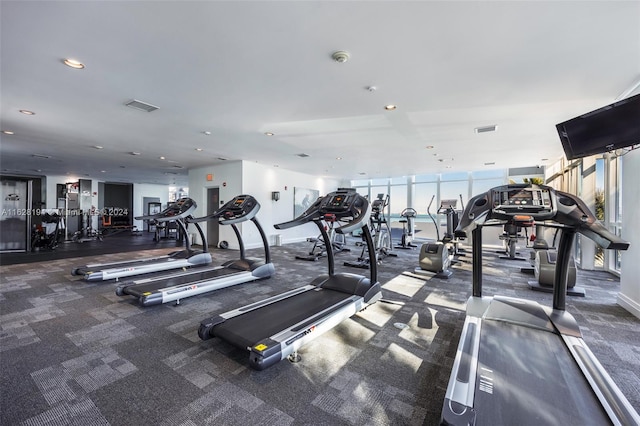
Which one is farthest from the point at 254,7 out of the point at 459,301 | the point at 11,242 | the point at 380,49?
the point at 11,242

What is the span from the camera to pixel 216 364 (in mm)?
2270

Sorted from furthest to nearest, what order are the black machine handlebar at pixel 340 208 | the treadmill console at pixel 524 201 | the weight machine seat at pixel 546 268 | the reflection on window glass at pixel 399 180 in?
the reflection on window glass at pixel 399 180
the weight machine seat at pixel 546 268
the black machine handlebar at pixel 340 208
the treadmill console at pixel 524 201

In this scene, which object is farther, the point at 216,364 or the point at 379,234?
the point at 379,234

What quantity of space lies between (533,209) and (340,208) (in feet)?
6.24

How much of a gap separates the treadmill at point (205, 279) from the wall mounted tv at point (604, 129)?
4521 millimetres

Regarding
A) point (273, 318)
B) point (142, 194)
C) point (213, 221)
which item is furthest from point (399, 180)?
point (142, 194)

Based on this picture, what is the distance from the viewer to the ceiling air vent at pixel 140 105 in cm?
383

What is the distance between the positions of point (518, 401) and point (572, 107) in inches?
162

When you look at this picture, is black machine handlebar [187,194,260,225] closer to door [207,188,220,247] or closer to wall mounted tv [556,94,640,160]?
door [207,188,220,247]

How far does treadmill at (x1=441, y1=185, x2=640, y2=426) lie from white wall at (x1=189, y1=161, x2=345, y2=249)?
6.68 m

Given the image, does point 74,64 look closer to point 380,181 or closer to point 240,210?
point 240,210

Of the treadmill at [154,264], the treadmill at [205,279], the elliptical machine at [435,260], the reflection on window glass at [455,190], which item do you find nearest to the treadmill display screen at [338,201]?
the treadmill at [205,279]

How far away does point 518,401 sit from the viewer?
5.22 feet

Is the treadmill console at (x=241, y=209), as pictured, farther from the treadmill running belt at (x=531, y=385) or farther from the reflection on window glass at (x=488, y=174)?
the reflection on window glass at (x=488, y=174)
